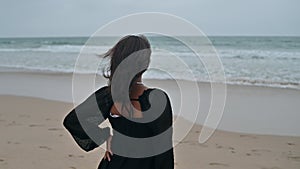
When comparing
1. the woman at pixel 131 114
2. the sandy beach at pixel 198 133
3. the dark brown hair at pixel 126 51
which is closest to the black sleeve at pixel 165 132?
the woman at pixel 131 114

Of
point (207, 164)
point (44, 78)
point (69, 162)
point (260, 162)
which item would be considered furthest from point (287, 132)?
point (44, 78)

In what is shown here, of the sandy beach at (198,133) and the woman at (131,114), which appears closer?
the woman at (131,114)

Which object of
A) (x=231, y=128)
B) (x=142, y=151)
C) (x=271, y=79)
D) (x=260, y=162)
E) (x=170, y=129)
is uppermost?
(x=170, y=129)

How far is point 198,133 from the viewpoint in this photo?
6312mm

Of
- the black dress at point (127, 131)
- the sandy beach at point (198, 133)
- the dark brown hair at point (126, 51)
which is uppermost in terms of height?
the dark brown hair at point (126, 51)

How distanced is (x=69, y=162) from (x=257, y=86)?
26.2 ft

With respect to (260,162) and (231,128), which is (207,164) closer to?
(260,162)

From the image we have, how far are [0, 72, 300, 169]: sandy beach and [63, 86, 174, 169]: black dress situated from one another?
257 centimetres

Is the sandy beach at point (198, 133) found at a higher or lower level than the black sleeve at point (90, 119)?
lower

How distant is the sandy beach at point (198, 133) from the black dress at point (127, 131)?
8.43 feet

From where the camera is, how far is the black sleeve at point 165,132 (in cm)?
202

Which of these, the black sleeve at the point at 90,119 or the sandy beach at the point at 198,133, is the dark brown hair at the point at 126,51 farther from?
the sandy beach at the point at 198,133

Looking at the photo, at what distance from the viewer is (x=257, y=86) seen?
457 inches

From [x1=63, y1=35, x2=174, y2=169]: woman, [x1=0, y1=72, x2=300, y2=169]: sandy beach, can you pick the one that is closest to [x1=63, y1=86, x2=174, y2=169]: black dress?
[x1=63, y1=35, x2=174, y2=169]: woman
